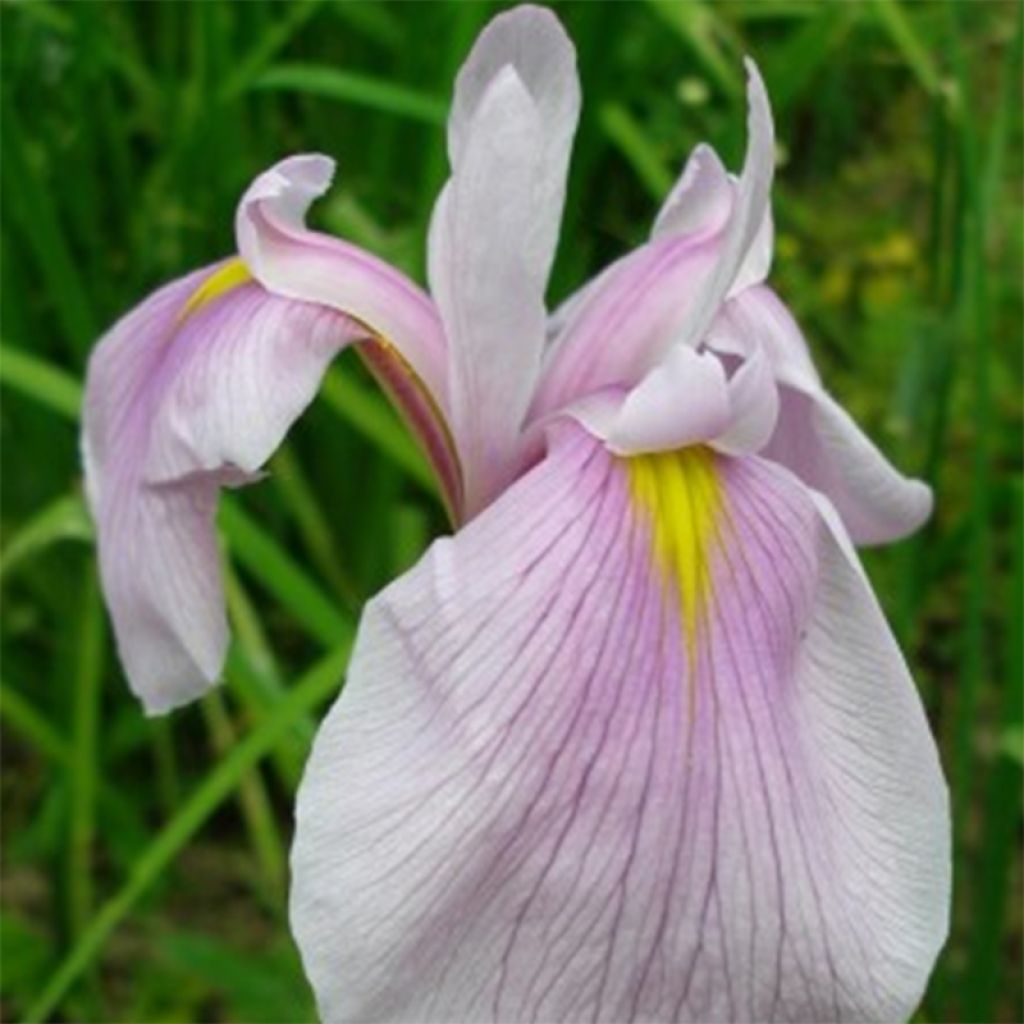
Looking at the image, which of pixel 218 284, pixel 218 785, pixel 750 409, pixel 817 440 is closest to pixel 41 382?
pixel 218 785

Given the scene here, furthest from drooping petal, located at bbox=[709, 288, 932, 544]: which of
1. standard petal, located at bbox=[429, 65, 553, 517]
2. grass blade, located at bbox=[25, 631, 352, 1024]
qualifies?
grass blade, located at bbox=[25, 631, 352, 1024]

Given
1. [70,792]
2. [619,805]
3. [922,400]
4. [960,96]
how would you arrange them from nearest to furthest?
[619,805]
[960,96]
[922,400]
[70,792]

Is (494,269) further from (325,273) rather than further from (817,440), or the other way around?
(817,440)

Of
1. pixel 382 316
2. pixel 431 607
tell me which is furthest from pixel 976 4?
pixel 431 607

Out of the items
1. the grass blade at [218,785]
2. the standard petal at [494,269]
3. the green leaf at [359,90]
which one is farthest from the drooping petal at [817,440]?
the green leaf at [359,90]

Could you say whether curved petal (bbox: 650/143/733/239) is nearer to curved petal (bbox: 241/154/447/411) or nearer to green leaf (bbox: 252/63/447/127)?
curved petal (bbox: 241/154/447/411)

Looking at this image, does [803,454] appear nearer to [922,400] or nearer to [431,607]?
[431,607]
